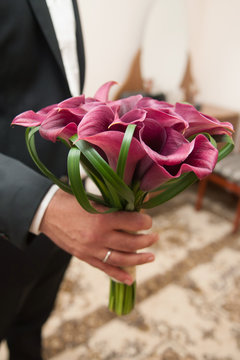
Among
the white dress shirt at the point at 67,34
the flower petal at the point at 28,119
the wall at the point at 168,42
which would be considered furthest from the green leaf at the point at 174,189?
the wall at the point at 168,42

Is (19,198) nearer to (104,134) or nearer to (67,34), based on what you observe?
(104,134)

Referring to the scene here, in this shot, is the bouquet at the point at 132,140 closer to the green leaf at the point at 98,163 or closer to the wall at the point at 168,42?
the green leaf at the point at 98,163

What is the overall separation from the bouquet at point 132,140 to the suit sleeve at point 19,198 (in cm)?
7

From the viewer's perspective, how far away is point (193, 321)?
1.53 m

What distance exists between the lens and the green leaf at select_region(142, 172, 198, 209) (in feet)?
1.60

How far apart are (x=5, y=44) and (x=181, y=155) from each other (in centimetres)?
49

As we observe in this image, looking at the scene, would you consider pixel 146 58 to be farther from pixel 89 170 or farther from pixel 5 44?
pixel 89 170

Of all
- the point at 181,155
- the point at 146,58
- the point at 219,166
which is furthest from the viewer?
the point at 146,58

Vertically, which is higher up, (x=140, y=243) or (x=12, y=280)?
(x=140, y=243)

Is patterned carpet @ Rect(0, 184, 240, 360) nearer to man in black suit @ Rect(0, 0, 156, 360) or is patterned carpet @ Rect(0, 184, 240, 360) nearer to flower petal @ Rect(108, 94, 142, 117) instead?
man in black suit @ Rect(0, 0, 156, 360)

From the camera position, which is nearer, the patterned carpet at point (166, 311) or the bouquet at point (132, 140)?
the bouquet at point (132, 140)

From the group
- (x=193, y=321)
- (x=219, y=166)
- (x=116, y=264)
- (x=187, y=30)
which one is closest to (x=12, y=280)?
(x=116, y=264)

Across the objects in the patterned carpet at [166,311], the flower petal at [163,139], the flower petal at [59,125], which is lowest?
the patterned carpet at [166,311]

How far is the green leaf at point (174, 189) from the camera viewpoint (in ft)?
1.60
